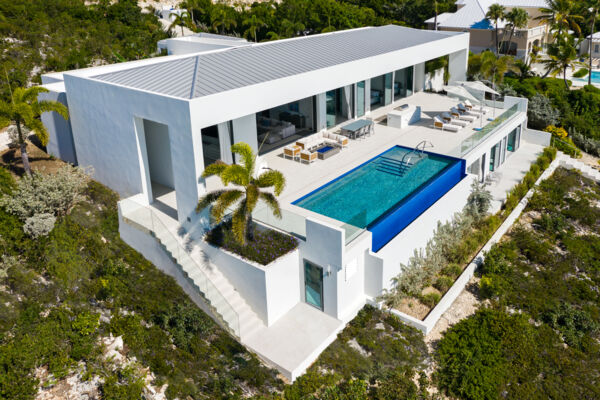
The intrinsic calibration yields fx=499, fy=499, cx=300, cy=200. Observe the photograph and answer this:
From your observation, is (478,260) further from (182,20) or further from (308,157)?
(182,20)

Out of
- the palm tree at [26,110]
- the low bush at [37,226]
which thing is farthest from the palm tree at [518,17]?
the low bush at [37,226]

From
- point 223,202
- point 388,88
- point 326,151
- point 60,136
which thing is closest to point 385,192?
point 326,151

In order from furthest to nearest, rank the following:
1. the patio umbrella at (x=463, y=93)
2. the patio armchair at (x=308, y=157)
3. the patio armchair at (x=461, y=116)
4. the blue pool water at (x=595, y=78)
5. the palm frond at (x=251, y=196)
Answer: the blue pool water at (x=595, y=78)
the patio armchair at (x=461, y=116)
the patio umbrella at (x=463, y=93)
the patio armchair at (x=308, y=157)
the palm frond at (x=251, y=196)

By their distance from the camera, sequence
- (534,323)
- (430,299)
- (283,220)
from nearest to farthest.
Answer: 1. (283,220)
2. (534,323)
3. (430,299)

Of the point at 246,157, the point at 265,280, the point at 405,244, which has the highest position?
the point at 246,157

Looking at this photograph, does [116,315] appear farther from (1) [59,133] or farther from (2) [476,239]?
(2) [476,239]

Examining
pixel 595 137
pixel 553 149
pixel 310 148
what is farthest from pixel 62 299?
pixel 595 137

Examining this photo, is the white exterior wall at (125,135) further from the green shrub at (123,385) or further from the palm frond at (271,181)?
the green shrub at (123,385)

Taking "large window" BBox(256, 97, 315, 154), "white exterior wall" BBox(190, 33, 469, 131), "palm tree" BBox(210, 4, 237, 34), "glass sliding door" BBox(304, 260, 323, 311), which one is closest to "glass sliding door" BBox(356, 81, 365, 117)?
"white exterior wall" BBox(190, 33, 469, 131)
